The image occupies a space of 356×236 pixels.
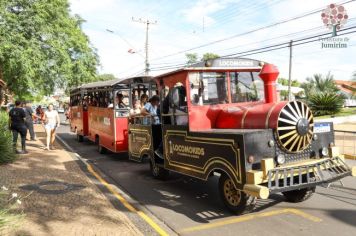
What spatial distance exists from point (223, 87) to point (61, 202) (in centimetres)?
386

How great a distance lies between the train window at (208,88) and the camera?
7473 mm

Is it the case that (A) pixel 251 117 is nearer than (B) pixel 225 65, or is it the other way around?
(A) pixel 251 117

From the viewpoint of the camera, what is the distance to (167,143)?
8422 millimetres

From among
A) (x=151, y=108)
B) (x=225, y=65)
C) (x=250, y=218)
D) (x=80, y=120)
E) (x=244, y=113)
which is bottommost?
(x=250, y=218)

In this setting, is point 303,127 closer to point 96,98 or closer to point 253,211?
point 253,211

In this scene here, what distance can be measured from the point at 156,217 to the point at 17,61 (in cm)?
1318

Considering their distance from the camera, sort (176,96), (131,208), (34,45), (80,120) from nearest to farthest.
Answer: (131,208)
(176,96)
(34,45)
(80,120)

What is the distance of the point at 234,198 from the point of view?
21.2 ft

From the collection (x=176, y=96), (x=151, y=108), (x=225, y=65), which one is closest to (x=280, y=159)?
(x=225, y=65)

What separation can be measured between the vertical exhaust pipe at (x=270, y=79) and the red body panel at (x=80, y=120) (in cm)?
1227

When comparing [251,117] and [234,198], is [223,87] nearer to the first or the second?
[251,117]

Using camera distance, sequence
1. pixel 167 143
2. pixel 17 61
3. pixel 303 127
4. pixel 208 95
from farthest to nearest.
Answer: pixel 17 61
pixel 167 143
pixel 208 95
pixel 303 127

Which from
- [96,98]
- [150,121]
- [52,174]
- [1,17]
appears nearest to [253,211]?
[150,121]

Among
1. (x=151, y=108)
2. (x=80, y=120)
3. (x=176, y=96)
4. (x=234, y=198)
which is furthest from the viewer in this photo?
(x=80, y=120)
